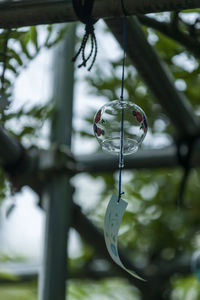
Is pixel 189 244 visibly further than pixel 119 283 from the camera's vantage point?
No

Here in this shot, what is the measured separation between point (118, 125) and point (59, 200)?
60cm

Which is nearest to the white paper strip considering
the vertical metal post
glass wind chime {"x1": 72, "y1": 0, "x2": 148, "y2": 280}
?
glass wind chime {"x1": 72, "y1": 0, "x2": 148, "y2": 280}

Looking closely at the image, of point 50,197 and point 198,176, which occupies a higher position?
point 198,176

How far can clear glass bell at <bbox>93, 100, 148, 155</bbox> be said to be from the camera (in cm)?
76

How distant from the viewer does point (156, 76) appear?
1.07 m

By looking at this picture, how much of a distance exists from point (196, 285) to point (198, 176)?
0.39 m

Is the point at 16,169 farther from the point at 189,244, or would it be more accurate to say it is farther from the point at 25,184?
the point at 189,244

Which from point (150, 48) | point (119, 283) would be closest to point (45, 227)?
point (150, 48)

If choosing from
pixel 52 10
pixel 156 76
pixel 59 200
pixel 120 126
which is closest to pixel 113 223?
pixel 120 126

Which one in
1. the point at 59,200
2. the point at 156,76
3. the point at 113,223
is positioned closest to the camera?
the point at 113,223

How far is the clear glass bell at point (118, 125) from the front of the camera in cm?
76

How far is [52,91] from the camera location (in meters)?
1.47

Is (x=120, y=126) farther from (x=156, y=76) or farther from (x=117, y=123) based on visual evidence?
(x=156, y=76)

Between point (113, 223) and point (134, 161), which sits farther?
point (134, 161)
